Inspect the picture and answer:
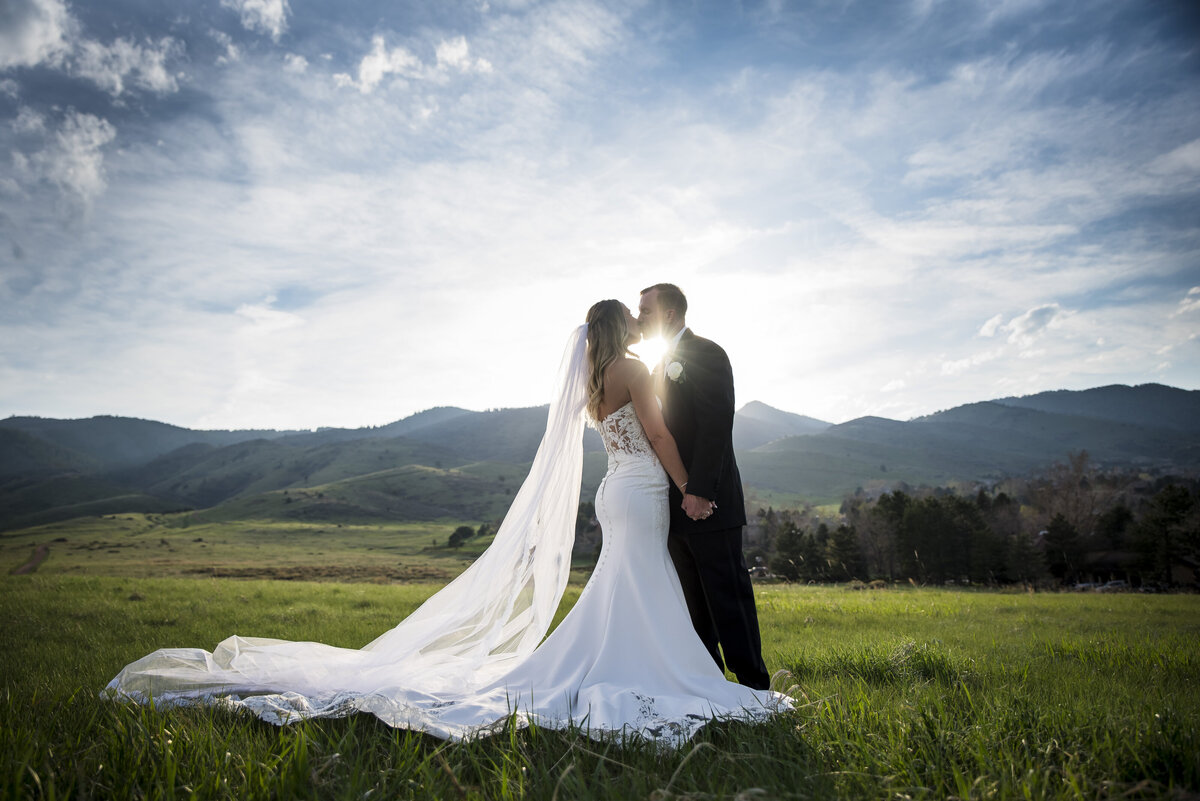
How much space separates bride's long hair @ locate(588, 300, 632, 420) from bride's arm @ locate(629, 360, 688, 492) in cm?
31

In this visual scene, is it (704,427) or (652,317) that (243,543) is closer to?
(652,317)

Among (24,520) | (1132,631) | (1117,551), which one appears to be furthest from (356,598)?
(24,520)

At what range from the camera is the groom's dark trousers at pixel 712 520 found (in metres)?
5.18

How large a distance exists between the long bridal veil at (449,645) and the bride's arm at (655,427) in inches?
28.2

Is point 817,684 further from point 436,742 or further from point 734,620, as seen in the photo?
point 436,742

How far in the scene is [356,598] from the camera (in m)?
13.9

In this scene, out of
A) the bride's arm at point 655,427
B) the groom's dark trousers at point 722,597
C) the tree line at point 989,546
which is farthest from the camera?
the tree line at point 989,546

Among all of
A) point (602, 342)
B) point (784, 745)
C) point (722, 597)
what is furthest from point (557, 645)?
point (602, 342)

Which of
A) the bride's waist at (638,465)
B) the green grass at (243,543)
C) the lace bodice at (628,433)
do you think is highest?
the lace bodice at (628,433)

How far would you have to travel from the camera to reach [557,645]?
16.2 ft

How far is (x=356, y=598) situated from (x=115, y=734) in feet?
36.7

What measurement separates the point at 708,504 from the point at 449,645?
2.82 meters

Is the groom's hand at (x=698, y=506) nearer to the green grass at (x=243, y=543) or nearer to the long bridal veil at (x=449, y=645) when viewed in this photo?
the long bridal veil at (x=449, y=645)

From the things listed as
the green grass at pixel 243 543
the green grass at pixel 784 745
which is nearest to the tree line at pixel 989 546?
the green grass at pixel 784 745
